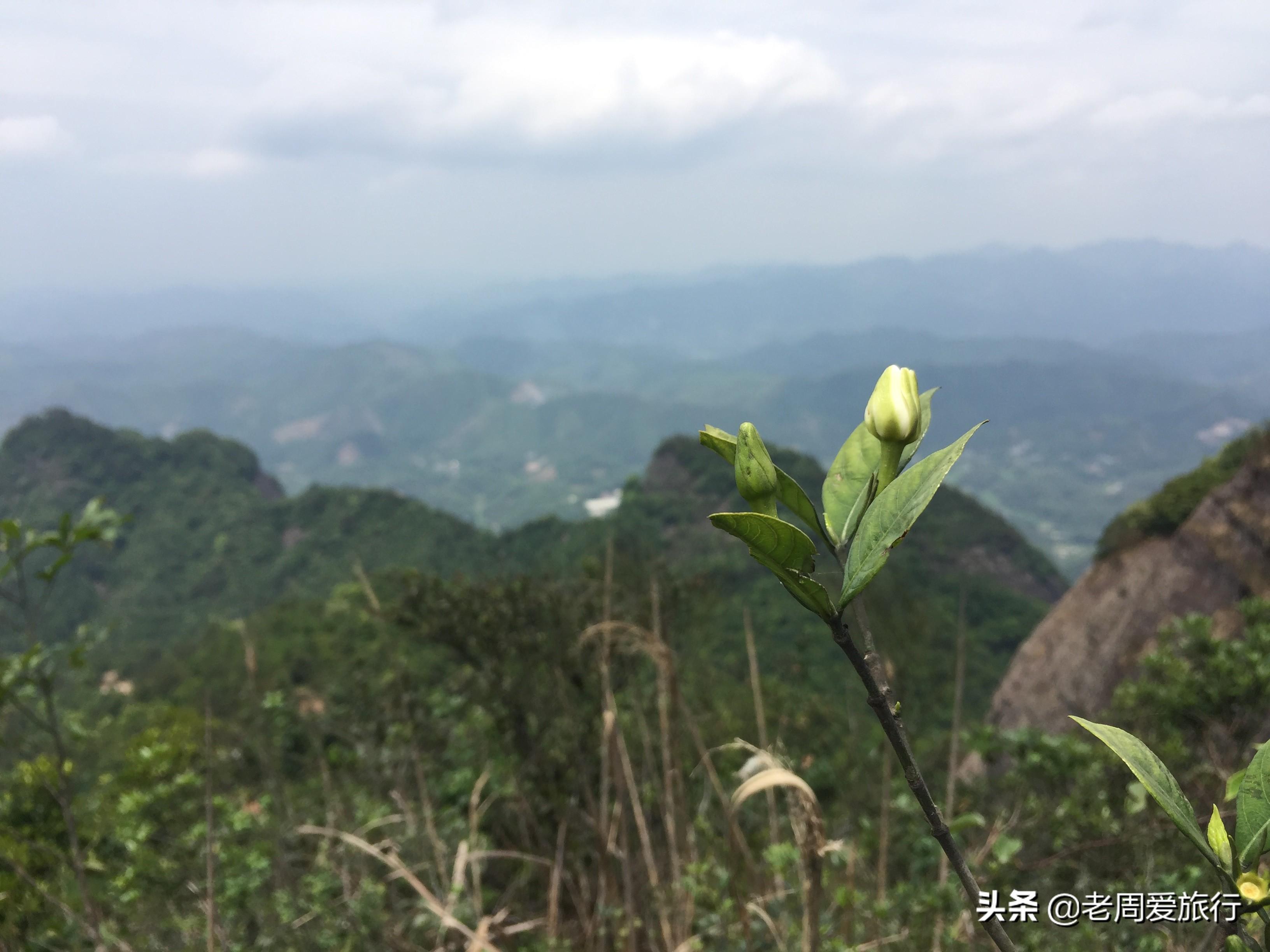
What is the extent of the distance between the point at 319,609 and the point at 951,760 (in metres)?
30.9

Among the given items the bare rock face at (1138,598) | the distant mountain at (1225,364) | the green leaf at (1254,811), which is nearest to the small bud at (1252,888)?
the green leaf at (1254,811)

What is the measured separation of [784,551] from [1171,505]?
52.2ft

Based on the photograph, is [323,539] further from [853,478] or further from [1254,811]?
[1254,811]

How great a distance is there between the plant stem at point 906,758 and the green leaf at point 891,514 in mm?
28

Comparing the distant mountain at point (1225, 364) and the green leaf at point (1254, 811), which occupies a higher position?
the distant mountain at point (1225, 364)

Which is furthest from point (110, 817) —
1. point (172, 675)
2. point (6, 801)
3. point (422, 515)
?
point (422, 515)

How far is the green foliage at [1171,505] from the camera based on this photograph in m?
13.0

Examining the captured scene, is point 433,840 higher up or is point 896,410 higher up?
point 896,410

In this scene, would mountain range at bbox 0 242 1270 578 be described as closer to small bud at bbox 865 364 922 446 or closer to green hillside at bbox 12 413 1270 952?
green hillside at bbox 12 413 1270 952

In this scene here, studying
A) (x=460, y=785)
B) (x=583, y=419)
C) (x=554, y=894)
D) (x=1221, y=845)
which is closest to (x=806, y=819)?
(x=1221, y=845)

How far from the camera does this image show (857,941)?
5.44 feet

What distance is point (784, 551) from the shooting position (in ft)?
1.32

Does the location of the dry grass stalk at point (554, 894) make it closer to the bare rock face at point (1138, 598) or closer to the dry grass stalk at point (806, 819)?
the dry grass stalk at point (806, 819)

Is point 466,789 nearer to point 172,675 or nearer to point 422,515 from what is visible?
point 172,675
